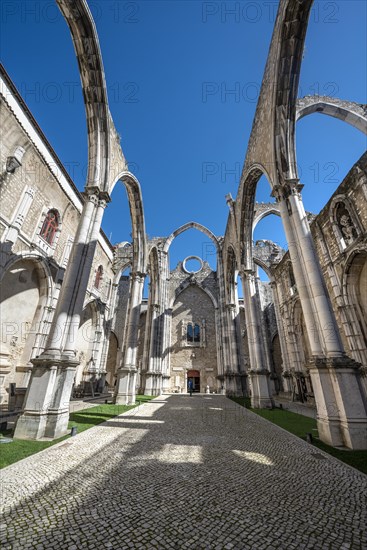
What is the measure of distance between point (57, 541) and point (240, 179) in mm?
15013

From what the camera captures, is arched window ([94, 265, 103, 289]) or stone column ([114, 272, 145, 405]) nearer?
→ stone column ([114, 272, 145, 405])

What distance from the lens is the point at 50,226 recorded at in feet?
43.8

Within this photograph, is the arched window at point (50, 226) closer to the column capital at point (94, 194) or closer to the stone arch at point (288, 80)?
the column capital at point (94, 194)

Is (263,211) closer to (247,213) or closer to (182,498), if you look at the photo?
(247,213)

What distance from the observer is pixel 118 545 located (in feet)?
6.18

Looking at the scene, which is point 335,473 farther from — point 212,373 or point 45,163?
point 212,373

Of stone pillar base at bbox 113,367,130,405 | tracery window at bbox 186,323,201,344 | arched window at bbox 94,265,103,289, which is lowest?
stone pillar base at bbox 113,367,130,405

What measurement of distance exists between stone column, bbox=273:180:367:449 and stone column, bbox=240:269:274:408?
17.0 ft

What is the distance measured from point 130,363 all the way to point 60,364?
21.1 feet

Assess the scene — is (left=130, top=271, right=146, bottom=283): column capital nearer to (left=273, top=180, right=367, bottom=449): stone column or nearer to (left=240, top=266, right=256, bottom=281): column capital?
(left=240, top=266, right=256, bottom=281): column capital

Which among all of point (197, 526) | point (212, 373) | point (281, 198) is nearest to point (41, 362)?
point (197, 526)

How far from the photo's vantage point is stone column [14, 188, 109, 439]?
17.0 feet

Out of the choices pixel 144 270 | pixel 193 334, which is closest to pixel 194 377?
pixel 193 334

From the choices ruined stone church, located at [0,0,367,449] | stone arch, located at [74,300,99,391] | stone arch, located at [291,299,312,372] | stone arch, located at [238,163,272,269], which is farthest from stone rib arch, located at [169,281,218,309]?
stone arch, located at [238,163,272,269]
